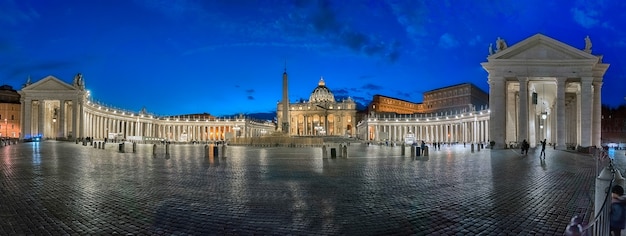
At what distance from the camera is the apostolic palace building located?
49.3 metres

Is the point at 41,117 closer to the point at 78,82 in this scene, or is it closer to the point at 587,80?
the point at 78,82

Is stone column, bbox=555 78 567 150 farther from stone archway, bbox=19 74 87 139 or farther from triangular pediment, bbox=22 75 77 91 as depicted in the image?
triangular pediment, bbox=22 75 77 91

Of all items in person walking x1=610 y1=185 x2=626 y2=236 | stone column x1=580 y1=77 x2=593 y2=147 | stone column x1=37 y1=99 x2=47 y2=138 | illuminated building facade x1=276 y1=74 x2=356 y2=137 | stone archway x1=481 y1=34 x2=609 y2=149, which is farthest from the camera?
illuminated building facade x1=276 y1=74 x2=356 y2=137

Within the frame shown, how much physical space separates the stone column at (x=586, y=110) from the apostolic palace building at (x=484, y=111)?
0.10 meters

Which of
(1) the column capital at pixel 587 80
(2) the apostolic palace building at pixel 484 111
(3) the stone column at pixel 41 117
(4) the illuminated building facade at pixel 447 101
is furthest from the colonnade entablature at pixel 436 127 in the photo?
(3) the stone column at pixel 41 117

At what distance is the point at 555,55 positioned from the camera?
49312 millimetres

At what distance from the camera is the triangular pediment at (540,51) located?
4859 cm

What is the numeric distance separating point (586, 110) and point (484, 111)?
106 ft

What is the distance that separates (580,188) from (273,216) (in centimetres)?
1074

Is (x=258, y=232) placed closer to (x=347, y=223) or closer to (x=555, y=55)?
(x=347, y=223)

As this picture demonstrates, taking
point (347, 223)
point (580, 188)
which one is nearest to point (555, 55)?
point (580, 188)

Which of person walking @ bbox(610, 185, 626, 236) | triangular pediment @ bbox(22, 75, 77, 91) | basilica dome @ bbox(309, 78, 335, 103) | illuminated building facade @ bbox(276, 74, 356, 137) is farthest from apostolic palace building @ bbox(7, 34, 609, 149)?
person walking @ bbox(610, 185, 626, 236)

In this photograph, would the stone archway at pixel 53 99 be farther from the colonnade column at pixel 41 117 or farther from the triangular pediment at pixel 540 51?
the triangular pediment at pixel 540 51

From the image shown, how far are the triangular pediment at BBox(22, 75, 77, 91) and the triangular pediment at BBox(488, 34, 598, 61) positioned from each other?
2842 inches
